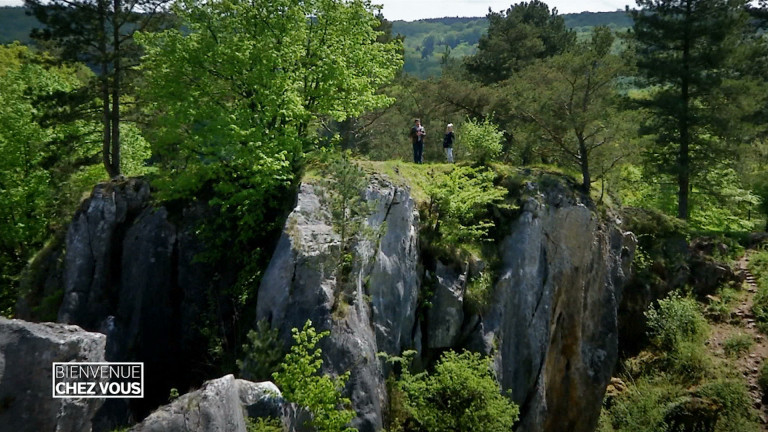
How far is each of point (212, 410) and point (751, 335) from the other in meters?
22.8

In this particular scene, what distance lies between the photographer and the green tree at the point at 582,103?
1819 centimetres

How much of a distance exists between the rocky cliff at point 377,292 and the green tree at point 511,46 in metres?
13.6

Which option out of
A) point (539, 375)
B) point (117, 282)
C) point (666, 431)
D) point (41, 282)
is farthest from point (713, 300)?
point (41, 282)

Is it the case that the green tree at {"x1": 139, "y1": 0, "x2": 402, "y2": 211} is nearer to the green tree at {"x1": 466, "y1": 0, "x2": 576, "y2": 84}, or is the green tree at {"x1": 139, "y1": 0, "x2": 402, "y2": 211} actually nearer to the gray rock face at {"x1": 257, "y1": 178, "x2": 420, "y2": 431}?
the gray rock face at {"x1": 257, "y1": 178, "x2": 420, "y2": 431}

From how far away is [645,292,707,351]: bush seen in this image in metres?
22.3

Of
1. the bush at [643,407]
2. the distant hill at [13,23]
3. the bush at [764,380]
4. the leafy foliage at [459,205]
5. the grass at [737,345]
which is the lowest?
the bush at [643,407]

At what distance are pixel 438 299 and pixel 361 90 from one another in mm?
6186

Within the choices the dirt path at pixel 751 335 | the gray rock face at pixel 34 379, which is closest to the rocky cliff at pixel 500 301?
the gray rock face at pixel 34 379

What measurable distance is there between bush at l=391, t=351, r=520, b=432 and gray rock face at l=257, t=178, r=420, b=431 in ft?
2.49

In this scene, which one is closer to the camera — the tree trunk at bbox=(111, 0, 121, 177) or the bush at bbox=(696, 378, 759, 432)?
the bush at bbox=(696, 378, 759, 432)

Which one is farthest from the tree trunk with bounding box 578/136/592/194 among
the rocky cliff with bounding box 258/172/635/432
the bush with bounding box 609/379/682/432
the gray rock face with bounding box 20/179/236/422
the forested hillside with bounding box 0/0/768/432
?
the gray rock face with bounding box 20/179/236/422

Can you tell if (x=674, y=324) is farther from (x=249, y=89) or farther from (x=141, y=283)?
(x=141, y=283)

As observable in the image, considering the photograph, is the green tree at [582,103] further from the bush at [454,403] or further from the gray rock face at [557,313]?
the bush at [454,403]

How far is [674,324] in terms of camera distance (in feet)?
73.5
